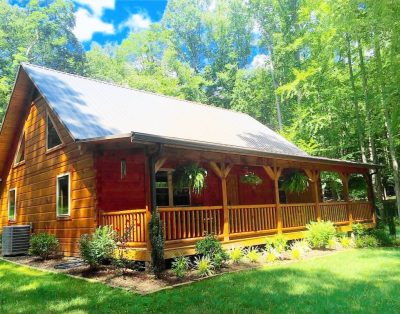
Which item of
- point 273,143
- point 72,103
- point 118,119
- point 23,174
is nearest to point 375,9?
point 273,143

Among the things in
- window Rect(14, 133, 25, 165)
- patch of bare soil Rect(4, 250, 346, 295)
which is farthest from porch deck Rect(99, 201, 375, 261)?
window Rect(14, 133, 25, 165)

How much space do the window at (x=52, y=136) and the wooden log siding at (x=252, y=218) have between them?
20.8ft

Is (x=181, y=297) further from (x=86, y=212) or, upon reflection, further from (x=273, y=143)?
(x=273, y=143)

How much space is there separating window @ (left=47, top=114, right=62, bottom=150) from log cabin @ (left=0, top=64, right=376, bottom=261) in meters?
0.04

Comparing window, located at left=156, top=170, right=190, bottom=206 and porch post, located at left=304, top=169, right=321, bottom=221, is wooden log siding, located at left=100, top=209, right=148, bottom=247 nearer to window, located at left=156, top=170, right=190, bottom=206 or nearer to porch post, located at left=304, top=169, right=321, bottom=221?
window, located at left=156, top=170, right=190, bottom=206

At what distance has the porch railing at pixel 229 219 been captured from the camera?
8555mm

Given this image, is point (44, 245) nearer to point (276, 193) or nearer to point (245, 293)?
point (245, 293)

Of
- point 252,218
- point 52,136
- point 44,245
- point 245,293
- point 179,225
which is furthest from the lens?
point 52,136

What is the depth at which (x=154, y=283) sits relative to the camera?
708 cm

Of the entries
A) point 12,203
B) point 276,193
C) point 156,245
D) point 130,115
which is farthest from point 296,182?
point 12,203

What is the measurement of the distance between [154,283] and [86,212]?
4073mm

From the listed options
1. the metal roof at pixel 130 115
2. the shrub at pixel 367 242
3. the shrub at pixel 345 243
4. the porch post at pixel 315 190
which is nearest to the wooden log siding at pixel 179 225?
the metal roof at pixel 130 115

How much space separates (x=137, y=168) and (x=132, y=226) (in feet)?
10.4

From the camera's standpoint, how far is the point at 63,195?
1181 cm
